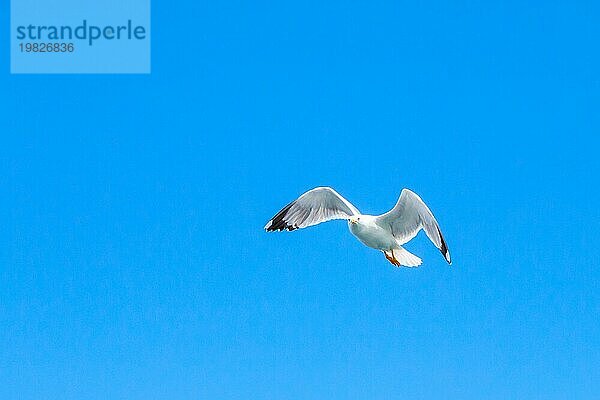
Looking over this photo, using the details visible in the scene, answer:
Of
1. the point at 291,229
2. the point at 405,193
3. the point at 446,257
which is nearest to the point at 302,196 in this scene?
the point at 291,229

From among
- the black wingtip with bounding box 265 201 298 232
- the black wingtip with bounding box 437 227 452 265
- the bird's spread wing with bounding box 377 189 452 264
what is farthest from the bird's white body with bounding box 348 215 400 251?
the black wingtip with bounding box 437 227 452 265

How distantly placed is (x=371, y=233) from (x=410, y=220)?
2.12 ft

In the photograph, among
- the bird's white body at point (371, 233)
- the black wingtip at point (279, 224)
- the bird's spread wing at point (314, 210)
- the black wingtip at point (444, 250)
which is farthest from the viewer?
the bird's spread wing at point (314, 210)

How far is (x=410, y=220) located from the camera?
16359 mm

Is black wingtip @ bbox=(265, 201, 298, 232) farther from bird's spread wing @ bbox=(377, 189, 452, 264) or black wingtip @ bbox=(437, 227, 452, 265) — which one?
black wingtip @ bbox=(437, 227, 452, 265)

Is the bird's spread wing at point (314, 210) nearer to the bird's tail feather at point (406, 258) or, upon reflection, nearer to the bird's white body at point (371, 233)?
the bird's white body at point (371, 233)

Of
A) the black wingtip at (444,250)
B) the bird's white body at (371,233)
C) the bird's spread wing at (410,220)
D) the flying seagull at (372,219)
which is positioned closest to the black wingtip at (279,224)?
the flying seagull at (372,219)

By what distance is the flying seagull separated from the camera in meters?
16.1

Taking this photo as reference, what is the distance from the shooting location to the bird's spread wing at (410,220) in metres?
15.7

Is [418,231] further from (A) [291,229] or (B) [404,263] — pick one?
(A) [291,229]

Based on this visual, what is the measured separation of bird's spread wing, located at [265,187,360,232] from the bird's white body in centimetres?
42

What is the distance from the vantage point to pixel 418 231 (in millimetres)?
16391

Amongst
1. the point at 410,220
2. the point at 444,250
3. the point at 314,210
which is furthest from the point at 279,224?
the point at 444,250

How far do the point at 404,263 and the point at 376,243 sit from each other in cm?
62
